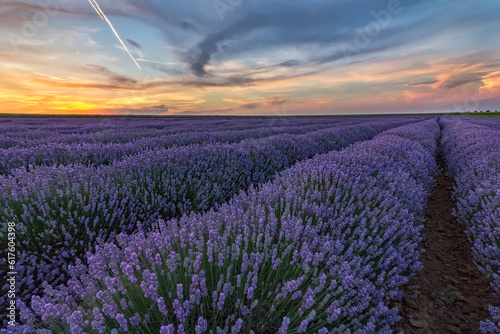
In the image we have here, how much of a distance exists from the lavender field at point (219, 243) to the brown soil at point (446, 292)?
0.05m

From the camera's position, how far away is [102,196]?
2654 millimetres

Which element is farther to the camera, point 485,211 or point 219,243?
point 485,211

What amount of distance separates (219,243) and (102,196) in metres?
1.68

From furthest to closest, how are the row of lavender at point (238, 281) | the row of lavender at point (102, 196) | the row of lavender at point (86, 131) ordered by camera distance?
the row of lavender at point (86, 131) < the row of lavender at point (102, 196) < the row of lavender at point (238, 281)

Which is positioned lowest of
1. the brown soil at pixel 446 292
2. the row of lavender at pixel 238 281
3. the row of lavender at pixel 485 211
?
the brown soil at pixel 446 292

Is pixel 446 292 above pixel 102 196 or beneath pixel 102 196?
beneath

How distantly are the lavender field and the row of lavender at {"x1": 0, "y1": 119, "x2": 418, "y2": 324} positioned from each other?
0.07ft

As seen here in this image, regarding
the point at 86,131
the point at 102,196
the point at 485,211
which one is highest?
the point at 102,196

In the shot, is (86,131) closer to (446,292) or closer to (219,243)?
(219,243)

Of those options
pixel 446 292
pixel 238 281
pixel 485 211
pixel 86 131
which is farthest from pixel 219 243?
pixel 86 131

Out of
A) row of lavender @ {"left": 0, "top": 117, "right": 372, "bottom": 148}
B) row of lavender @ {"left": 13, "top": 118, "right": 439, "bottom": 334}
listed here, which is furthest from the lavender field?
row of lavender @ {"left": 0, "top": 117, "right": 372, "bottom": 148}

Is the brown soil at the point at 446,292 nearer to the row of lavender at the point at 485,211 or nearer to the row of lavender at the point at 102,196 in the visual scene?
the row of lavender at the point at 485,211

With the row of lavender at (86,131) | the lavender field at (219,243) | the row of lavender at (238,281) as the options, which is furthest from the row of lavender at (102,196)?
the row of lavender at (86,131)

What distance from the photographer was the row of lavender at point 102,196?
2.28 m
